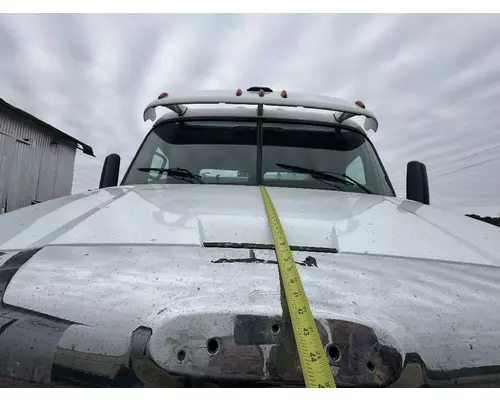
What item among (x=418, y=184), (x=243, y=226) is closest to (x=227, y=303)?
(x=243, y=226)

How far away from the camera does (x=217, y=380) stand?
778 mm

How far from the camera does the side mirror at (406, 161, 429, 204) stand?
273cm

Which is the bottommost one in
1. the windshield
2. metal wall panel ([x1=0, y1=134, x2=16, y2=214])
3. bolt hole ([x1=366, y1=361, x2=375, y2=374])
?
bolt hole ([x1=366, y1=361, x2=375, y2=374])

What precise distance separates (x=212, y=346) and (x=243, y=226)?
501 millimetres

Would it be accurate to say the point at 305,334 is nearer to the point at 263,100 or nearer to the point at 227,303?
the point at 227,303

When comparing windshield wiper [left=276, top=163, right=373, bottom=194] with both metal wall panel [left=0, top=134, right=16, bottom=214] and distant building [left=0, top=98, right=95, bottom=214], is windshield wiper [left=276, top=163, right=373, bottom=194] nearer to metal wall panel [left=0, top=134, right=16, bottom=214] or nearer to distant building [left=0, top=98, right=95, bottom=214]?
distant building [left=0, top=98, right=95, bottom=214]

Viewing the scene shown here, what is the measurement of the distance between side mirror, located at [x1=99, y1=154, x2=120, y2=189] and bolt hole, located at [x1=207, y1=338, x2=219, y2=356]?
2.46 metres

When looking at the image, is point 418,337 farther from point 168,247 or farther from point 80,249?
point 80,249

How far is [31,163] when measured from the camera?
15906 millimetres

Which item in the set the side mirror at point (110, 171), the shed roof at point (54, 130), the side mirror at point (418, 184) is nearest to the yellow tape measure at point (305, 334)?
the side mirror at point (418, 184)

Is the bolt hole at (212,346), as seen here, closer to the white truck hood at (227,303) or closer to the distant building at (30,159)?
the white truck hood at (227,303)

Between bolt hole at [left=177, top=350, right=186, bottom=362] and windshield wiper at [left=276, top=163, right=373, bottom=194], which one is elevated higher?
windshield wiper at [left=276, top=163, right=373, bottom=194]

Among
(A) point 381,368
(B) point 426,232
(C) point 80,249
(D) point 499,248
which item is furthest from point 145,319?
(D) point 499,248

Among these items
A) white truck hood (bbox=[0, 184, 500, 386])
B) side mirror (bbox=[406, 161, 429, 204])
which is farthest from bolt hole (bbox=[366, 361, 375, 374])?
side mirror (bbox=[406, 161, 429, 204])
